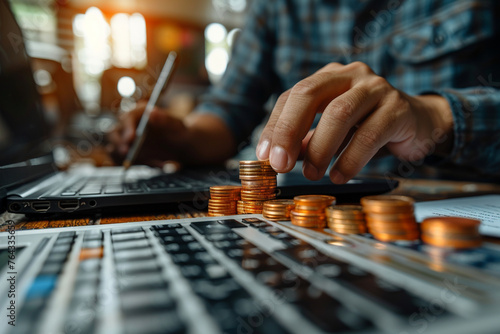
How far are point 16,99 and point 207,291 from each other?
0.76 meters

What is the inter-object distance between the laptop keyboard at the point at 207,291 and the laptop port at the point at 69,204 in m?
0.15

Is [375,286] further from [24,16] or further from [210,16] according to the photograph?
[210,16]

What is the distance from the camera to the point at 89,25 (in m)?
4.46

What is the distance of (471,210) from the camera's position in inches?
16.6

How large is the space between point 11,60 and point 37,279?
27.0 inches

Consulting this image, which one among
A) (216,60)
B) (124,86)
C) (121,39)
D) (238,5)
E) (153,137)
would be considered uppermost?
(238,5)

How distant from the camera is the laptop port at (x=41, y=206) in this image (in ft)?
1.37

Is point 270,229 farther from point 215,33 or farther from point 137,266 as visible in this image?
point 215,33

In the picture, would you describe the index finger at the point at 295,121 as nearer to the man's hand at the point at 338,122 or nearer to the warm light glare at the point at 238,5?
the man's hand at the point at 338,122

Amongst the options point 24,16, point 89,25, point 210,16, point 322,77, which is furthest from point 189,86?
point 322,77

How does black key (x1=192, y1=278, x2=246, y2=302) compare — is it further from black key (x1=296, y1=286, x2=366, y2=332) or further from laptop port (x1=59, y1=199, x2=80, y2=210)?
laptop port (x1=59, y1=199, x2=80, y2=210)

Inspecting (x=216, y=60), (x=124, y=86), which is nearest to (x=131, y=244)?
(x=124, y=86)

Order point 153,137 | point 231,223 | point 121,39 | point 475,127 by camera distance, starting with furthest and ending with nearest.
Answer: point 121,39
point 153,137
point 475,127
point 231,223

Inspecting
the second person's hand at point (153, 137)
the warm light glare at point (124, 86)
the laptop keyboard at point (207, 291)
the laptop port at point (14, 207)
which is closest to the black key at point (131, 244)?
the laptop keyboard at point (207, 291)
